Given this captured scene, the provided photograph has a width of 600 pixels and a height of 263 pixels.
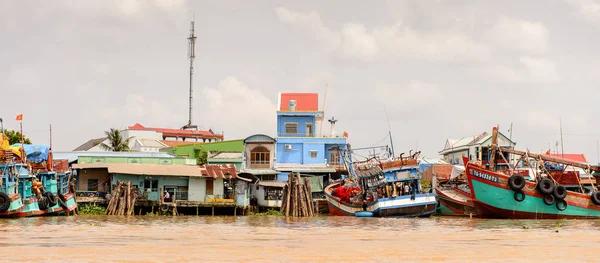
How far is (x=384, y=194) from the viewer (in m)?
41.6

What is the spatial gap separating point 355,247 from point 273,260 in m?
4.25

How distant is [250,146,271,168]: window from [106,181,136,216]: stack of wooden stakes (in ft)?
50.9

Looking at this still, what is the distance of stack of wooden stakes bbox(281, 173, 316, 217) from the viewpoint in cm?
4344

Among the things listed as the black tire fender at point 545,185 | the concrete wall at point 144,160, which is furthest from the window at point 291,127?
the black tire fender at point 545,185

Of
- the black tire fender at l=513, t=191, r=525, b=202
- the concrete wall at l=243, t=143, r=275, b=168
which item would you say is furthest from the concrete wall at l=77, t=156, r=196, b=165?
the black tire fender at l=513, t=191, r=525, b=202

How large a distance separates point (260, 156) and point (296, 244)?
116ft

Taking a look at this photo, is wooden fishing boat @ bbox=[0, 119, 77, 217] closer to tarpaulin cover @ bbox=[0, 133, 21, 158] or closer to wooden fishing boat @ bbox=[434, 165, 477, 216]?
tarpaulin cover @ bbox=[0, 133, 21, 158]

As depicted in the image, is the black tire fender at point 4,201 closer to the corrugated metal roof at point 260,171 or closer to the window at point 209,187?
the window at point 209,187

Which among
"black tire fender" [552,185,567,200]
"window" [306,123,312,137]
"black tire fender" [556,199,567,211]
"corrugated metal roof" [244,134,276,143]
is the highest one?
"window" [306,123,312,137]

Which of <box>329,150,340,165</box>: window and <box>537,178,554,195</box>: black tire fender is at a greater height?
<box>329,150,340,165</box>: window

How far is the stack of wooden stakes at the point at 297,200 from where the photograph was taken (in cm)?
4344

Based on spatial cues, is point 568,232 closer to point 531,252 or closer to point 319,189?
point 531,252

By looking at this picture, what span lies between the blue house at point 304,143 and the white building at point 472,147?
1187 cm

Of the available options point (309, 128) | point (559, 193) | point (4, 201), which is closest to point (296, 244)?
point (4, 201)
